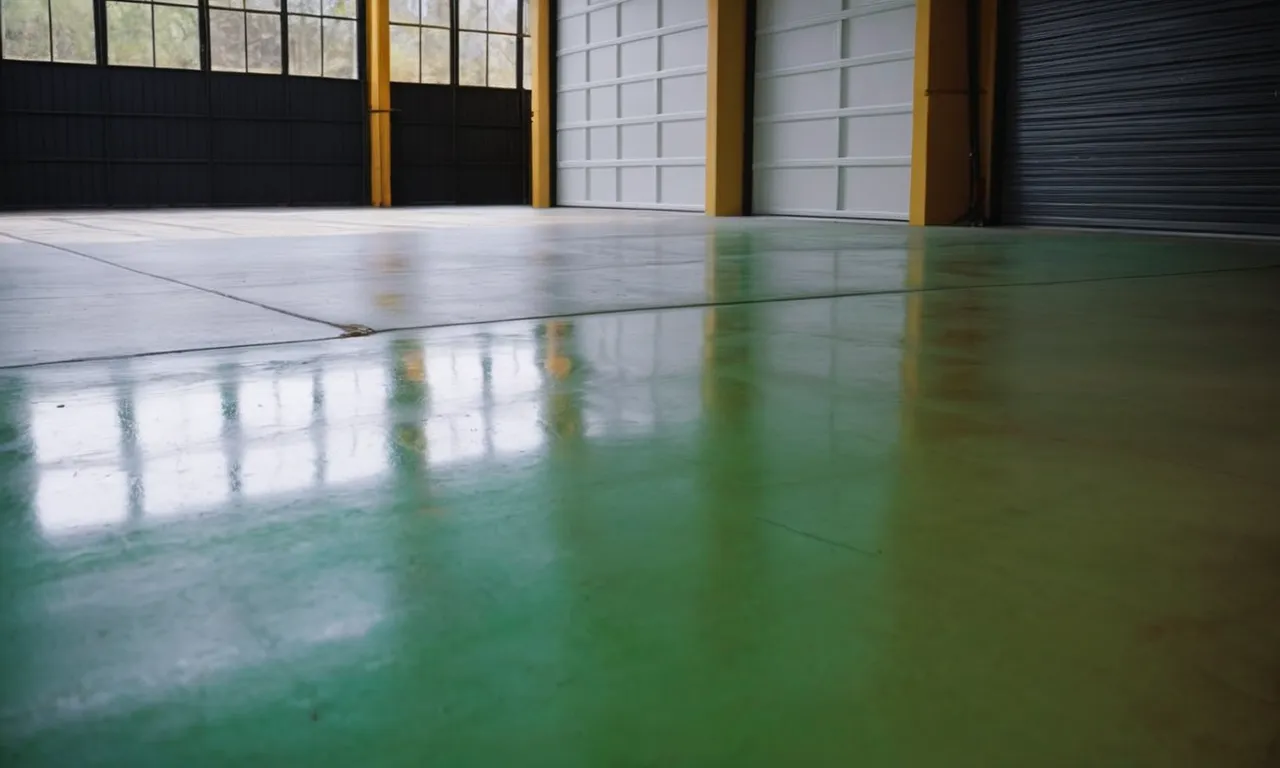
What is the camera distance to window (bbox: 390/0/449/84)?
1000 inches

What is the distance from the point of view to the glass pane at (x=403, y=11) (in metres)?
25.2

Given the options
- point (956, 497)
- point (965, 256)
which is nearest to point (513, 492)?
point (956, 497)

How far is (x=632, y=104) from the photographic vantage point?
21.1 meters

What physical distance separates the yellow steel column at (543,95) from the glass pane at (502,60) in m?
2.72

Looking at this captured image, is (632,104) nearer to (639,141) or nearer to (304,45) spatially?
(639,141)

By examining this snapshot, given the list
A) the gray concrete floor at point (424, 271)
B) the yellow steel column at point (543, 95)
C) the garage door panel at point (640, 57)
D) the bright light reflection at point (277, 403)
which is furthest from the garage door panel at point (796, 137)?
the bright light reflection at point (277, 403)

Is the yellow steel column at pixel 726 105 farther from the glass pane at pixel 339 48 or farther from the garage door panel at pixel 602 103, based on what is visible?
the glass pane at pixel 339 48

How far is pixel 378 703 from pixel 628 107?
20785 millimetres

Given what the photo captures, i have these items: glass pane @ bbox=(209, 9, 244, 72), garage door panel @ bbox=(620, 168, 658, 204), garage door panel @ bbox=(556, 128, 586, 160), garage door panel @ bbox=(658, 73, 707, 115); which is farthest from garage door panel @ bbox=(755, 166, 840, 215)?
glass pane @ bbox=(209, 9, 244, 72)

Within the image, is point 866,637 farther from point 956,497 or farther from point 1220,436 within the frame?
point 1220,436

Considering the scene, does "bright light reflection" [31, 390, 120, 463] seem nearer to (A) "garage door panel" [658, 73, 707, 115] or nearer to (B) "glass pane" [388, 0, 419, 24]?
(A) "garage door panel" [658, 73, 707, 115]

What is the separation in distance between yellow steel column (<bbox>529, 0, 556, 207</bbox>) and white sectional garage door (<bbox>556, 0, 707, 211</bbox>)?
0.21m

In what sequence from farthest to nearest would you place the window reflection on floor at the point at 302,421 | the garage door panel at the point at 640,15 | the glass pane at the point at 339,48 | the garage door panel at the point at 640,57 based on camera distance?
the glass pane at the point at 339,48, the garage door panel at the point at 640,57, the garage door panel at the point at 640,15, the window reflection on floor at the point at 302,421

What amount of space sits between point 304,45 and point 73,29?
15.0 feet
